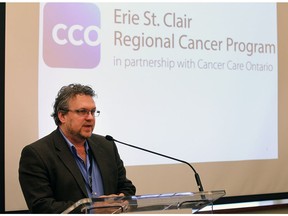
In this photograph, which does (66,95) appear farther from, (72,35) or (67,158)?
(72,35)

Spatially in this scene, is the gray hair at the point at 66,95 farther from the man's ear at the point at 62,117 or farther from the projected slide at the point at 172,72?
the projected slide at the point at 172,72

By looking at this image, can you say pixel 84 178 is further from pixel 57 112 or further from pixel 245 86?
pixel 245 86

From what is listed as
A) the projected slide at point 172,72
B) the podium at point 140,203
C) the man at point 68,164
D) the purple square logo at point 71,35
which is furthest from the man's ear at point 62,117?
the podium at point 140,203

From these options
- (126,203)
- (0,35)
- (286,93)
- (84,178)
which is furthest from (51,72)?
(286,93)

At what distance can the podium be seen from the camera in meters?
1.52

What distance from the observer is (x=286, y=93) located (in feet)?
11.8

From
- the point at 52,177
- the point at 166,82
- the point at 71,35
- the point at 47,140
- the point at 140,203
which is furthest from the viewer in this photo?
the point at 166,82

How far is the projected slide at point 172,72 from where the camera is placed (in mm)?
2840

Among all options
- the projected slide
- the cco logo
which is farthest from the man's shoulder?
the cco logo

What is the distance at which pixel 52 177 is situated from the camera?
218 cm

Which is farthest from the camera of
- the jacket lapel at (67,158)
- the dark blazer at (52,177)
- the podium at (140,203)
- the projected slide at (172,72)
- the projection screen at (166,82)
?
the projected slide at (172,72)

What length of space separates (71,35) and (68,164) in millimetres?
1015

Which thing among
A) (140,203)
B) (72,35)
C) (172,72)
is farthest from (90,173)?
(172,72)

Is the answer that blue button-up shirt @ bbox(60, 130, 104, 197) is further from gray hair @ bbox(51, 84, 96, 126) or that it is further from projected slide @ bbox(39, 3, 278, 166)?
projected slide @ bbox(39, 3, 278, 166)
